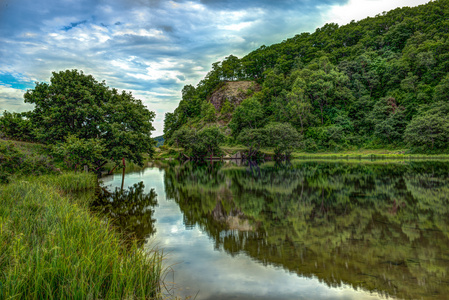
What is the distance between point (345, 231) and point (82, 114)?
72.6ft

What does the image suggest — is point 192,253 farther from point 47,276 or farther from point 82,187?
point 82,187

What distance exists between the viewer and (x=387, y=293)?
18.8 ft

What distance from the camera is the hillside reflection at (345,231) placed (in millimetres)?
6488

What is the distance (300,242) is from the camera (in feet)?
29.1

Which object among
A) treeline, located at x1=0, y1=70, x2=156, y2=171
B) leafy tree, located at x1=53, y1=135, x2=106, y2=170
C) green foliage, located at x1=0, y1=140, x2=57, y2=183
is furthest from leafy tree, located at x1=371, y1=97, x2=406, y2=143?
green foliage, located at x1=0, y1=140, x2=57, y2=183

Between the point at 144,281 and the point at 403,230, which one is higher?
the point at 144,281

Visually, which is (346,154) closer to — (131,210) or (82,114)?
(82,114)

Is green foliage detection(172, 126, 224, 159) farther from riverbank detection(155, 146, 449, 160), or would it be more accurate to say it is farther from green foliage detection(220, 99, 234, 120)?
green foliage detection(220, 99, 234, 120)

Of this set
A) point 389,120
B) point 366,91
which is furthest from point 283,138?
point 366,91

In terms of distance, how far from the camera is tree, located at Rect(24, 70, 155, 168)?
74.5 feet

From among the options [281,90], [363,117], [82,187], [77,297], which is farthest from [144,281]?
[281,90]

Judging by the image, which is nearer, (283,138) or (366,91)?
(283,138)

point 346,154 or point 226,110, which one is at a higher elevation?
point 226,110

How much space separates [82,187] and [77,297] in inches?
702
